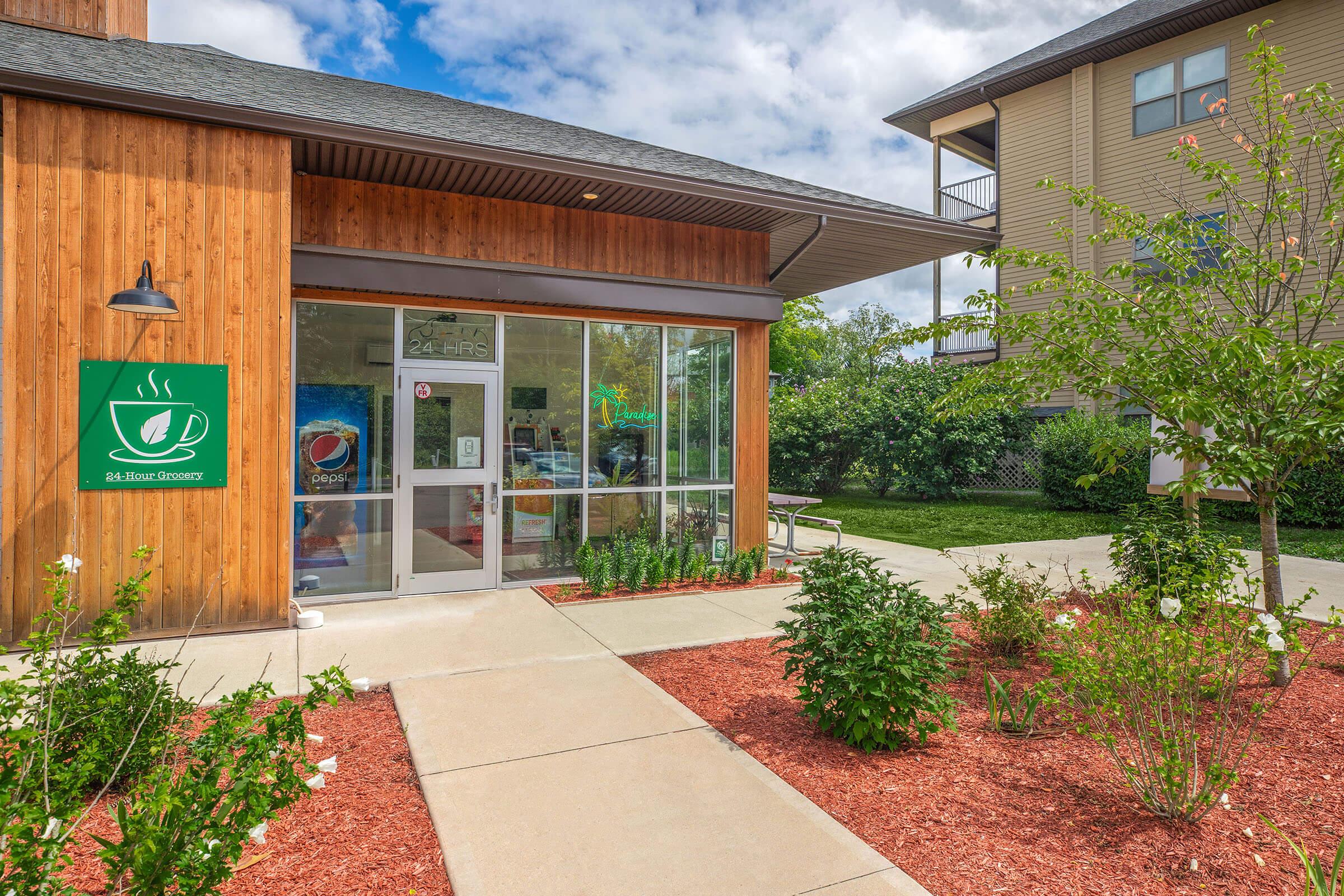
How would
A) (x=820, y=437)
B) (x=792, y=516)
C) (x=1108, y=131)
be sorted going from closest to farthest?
(x=792, y=516) < (x=1108, y=131) < (x=820, y=437)

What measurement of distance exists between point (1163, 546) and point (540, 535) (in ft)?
18.4

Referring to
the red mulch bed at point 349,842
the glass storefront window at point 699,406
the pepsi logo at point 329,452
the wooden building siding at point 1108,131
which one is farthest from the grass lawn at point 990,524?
the red mulch bed at point 349,842

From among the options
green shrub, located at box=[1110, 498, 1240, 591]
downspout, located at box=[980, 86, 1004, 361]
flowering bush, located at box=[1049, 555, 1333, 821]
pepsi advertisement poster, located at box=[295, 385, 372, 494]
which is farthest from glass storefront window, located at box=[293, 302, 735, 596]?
downspout, located at box=[980, 86, 1004, 361]

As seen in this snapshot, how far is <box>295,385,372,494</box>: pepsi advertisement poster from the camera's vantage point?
21.9ft

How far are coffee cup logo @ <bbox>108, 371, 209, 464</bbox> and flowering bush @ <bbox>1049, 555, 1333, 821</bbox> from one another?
19.5 ft

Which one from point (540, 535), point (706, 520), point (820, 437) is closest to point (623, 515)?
point (540, 535)

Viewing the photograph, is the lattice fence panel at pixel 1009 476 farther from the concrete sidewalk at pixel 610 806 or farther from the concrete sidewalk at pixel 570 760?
the concrete sidewalk at pixel 610 806

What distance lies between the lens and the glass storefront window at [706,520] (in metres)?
8.40

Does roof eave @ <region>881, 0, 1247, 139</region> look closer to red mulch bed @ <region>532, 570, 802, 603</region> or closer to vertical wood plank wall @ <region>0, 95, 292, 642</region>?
red mulch bed @ <region>532, 570, 802, 603</region>

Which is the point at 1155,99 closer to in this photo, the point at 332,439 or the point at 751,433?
the point at 751,433

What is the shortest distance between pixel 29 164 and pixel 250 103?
1503mm

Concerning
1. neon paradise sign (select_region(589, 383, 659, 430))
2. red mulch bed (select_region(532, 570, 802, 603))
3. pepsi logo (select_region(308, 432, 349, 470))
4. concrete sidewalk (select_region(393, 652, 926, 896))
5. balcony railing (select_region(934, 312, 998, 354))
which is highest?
balcony railing (select_region(934, 312, 998, 354))

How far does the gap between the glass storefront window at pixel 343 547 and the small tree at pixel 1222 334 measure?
17.2 feet

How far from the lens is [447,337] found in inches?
284
